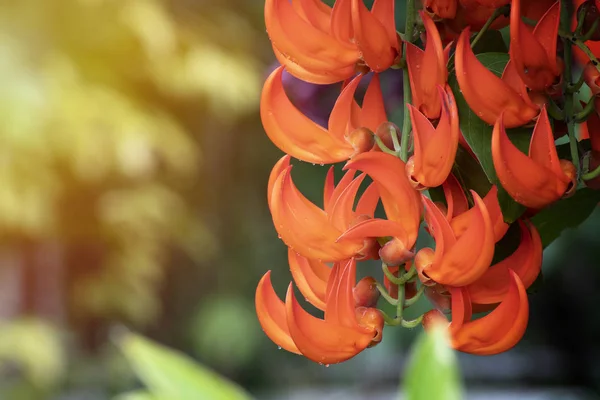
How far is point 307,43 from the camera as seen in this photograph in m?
0.35

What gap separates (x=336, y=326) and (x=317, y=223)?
0.16ft

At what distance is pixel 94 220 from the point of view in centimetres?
339

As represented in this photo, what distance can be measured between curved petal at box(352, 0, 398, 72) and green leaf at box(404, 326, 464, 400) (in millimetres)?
139

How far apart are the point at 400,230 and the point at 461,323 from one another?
52 mm

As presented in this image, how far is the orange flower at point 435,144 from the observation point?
32cm

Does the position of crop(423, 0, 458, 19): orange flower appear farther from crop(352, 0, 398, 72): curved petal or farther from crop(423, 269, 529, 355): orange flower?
crop(423, 269, 529, 355): orange flower

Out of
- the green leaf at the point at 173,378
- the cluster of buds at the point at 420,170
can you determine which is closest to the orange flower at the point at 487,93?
the cluster of buds at the point at 420,170

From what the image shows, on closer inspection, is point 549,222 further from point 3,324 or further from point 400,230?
point 3,324

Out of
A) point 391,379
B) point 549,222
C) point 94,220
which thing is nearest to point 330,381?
point 391,379

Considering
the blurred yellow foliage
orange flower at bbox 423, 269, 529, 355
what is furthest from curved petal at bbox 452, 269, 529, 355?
the blurred yellow foliage

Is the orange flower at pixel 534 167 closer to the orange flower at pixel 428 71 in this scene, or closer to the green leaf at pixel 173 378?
the orange flower at pixel 428 71

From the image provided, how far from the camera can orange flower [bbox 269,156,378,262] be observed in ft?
1.13

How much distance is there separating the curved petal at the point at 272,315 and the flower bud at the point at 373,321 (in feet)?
0.12

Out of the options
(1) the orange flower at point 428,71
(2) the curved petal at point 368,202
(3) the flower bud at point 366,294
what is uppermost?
(1) the orange flower at point 428,71
